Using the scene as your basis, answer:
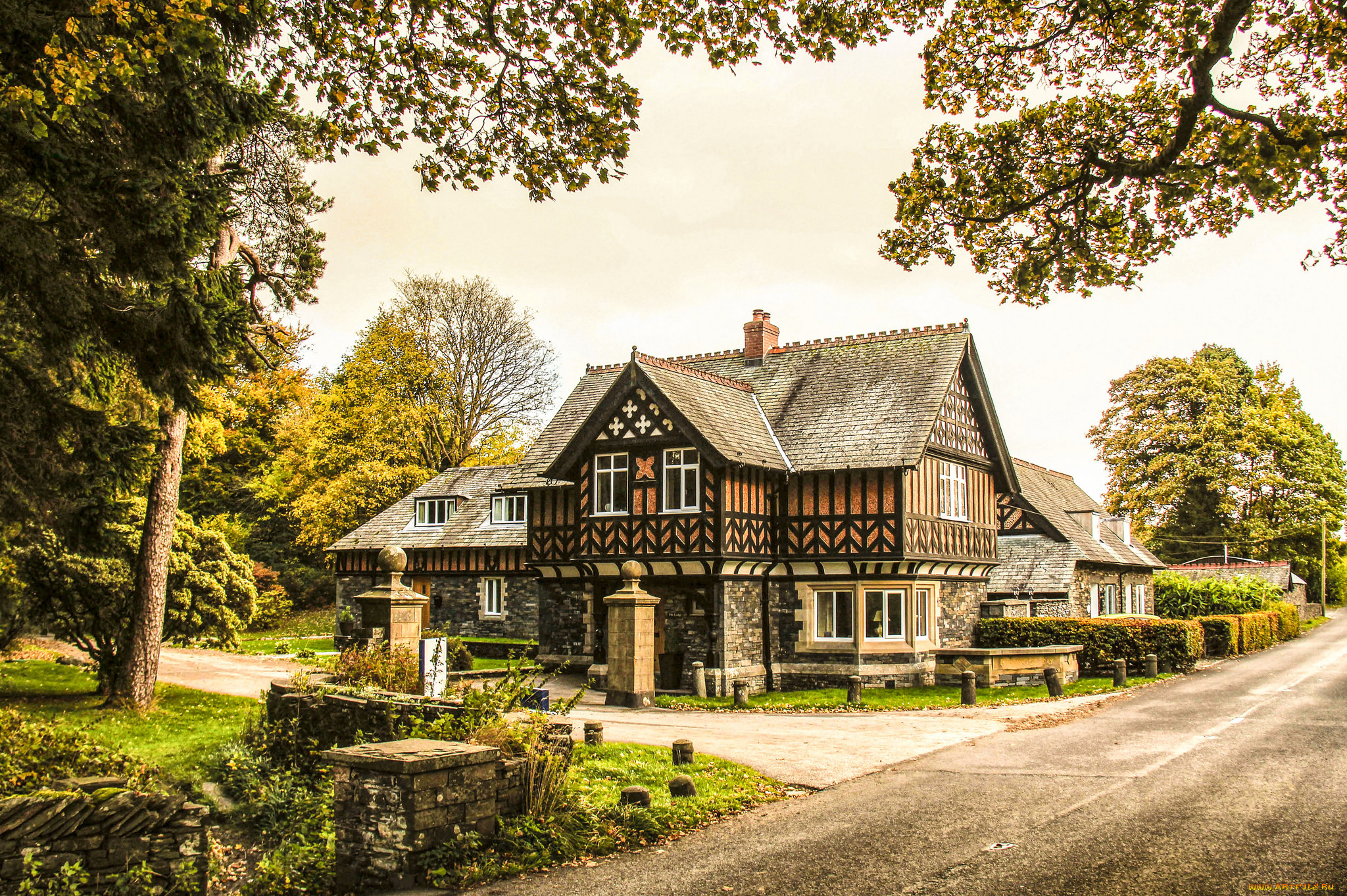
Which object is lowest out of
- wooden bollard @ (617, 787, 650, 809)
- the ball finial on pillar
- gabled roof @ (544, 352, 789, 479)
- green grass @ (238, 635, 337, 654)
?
green grass @ (238, 635, 337, 654)

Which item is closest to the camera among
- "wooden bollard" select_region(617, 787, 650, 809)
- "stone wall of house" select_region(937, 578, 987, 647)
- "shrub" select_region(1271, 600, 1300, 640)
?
"wooden bollard" select_region(617, 787, 650, 809)

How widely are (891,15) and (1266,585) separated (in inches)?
1592

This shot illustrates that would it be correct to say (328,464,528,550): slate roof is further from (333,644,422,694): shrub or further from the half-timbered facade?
(333,644,422,694): shrub

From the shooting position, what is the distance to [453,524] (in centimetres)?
3556

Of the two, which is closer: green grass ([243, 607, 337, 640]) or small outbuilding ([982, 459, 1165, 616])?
small outbuilding ([982, 459, 1165, 616])

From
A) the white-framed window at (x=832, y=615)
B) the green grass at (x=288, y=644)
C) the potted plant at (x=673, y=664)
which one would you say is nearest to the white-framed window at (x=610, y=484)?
the potted plant at (x=673, y=664)

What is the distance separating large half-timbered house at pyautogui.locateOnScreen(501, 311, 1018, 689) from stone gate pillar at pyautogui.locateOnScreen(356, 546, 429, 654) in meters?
9.11

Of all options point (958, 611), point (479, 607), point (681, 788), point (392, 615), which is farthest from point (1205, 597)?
point (681, 788)

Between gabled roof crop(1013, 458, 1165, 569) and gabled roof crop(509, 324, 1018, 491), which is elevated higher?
gabled roof crop(509, 324, 1018, 491)

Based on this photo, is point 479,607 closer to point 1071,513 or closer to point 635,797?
point 1071,513

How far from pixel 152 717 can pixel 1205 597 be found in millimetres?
36082

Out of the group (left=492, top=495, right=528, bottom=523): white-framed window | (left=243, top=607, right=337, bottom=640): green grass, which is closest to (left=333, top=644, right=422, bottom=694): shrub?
(left=492, top=495, right=528, bottom=523): white-framed window

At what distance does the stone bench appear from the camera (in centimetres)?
2302

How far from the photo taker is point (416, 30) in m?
7.46
